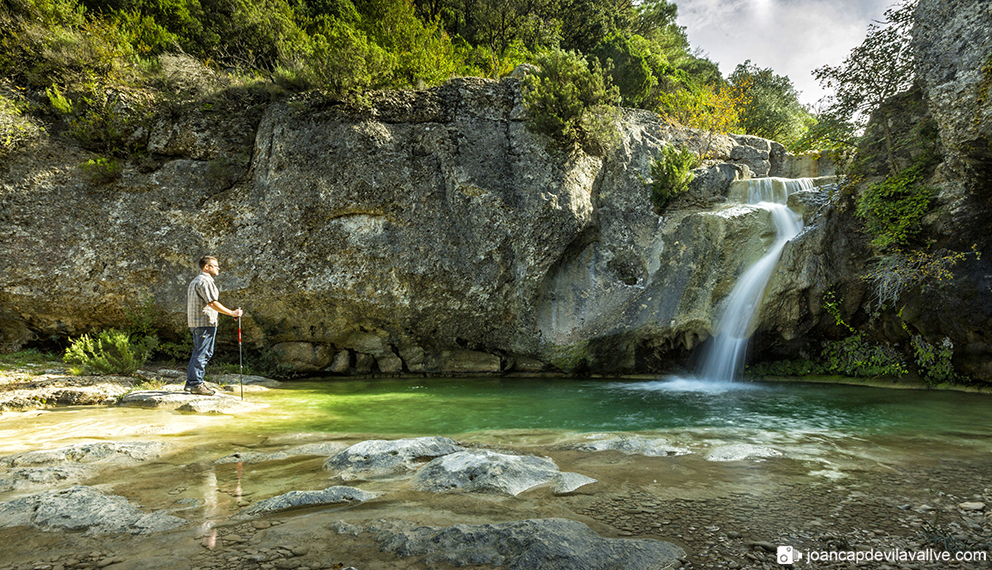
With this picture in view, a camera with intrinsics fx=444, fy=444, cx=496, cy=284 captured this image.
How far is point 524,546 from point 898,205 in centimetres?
1077

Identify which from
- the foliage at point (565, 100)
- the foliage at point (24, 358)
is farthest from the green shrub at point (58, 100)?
the foliage at point (565, 100)

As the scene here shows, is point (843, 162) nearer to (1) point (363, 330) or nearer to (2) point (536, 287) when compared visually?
(2) point (536, 287)

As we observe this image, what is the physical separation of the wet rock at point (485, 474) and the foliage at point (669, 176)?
29.9 feet

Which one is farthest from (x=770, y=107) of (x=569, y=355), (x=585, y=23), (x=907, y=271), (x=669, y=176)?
(x=569, y=355)

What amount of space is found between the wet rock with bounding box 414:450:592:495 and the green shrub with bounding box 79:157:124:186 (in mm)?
10494

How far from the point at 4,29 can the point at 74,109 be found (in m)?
2.06

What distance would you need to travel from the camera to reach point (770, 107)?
19.9m

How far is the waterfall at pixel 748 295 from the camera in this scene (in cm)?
991

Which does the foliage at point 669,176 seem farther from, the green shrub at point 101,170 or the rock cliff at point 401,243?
the green shrub at point 101,170

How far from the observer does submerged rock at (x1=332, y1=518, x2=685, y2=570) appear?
2.03m

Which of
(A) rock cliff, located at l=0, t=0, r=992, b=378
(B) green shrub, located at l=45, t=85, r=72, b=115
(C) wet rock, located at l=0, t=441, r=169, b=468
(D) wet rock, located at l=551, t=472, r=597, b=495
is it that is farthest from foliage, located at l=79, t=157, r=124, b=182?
(D) wet rock, located at l=551, t=472, r=597, b=495

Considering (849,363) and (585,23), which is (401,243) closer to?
(849,363)

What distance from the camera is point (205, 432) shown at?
4.89 m

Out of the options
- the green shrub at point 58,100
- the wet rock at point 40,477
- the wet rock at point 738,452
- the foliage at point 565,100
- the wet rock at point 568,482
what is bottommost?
the wet rock at point 40,477
